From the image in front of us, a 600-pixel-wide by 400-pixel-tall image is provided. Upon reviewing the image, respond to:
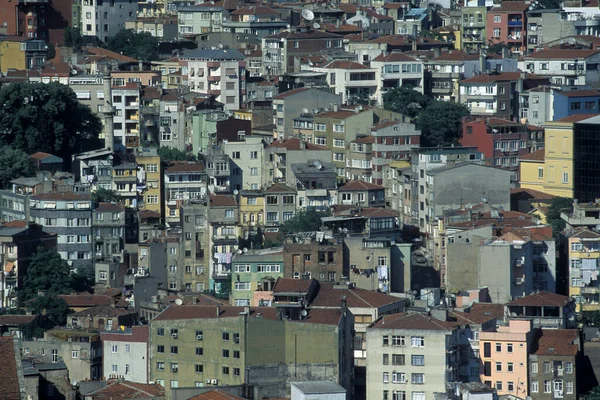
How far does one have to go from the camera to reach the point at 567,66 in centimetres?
9144

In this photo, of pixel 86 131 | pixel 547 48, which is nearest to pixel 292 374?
pixel 86 131

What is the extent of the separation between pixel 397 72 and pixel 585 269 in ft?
84.6

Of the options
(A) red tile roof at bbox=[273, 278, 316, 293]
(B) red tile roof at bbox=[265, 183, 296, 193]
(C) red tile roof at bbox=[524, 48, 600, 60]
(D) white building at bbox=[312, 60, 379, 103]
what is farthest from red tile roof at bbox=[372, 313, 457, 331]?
(C) red tile roof at bbox=[524, 48, 600, 60]

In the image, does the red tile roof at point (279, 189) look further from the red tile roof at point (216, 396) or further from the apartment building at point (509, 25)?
the apartment building at point (509, 25)

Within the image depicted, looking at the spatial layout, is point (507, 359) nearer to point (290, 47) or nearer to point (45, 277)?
point (45, 277)

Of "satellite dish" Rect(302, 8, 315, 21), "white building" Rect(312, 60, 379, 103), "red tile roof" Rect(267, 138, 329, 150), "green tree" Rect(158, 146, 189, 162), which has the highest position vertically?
"satellite dish" Rect(302, 8, 315, 21)

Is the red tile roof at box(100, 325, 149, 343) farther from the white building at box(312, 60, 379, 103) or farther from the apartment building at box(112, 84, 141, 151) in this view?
the white building at box(312, 60, 379, 103)

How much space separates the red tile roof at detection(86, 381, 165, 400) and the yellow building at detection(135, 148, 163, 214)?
25.0 m

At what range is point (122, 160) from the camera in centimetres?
7650

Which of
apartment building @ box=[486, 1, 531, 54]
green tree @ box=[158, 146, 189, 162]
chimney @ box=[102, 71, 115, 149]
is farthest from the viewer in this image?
apartment building @ box=[486, 1, 531, 54]

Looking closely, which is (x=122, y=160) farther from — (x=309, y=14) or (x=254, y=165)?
(x=309, y=14)

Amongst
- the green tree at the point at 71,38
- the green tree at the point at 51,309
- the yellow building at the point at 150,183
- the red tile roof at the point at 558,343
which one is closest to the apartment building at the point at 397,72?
the yellow building at the point at 150,183

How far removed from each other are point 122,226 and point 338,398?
27.0 m

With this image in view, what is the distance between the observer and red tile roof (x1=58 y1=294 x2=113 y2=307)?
62.1 meters
